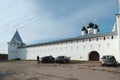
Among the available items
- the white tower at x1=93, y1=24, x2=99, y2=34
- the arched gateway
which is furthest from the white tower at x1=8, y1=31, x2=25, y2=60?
the arched gateway

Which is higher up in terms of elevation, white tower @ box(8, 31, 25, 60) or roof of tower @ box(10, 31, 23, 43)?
roof of tower @ box(10, 31, 23, 43)

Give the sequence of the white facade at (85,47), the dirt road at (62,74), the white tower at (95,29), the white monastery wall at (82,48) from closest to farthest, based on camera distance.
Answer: the dirt road at (62,74) < the white facade at (85,47) < the white monastery wall at (82,48) < the white tower at (95,29)

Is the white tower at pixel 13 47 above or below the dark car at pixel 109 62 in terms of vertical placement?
above

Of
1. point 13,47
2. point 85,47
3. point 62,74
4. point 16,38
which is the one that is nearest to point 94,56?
point 85,47

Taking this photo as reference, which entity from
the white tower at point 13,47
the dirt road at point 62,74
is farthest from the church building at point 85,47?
the dirt road at point 62,74

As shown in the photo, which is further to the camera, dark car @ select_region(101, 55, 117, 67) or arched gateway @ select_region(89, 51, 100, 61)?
arched gateway @ select_region(89, 51, 100, 61)

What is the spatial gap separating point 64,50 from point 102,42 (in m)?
10.6

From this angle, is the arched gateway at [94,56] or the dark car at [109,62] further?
the arched gateway at [94,56]

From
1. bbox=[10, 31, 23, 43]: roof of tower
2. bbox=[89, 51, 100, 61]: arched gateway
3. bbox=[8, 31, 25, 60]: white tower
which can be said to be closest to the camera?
bbox=[89, 51, 100, 61]: arched gateway

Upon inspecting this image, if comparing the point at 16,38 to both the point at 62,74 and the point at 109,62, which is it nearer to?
the point at 109,62

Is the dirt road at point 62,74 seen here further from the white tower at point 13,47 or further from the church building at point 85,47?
the white tower at point 13,47

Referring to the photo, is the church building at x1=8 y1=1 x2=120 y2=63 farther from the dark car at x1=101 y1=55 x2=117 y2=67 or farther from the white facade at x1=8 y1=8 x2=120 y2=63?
the dark car at x1=101 y1=55 x2=117 y2=67

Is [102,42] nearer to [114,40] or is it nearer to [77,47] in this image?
[114,40]

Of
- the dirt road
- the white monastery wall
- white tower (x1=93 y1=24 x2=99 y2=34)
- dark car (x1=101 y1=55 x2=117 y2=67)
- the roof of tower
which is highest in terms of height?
white tower (x1=93 y1=24 x2=99 y2=34)
